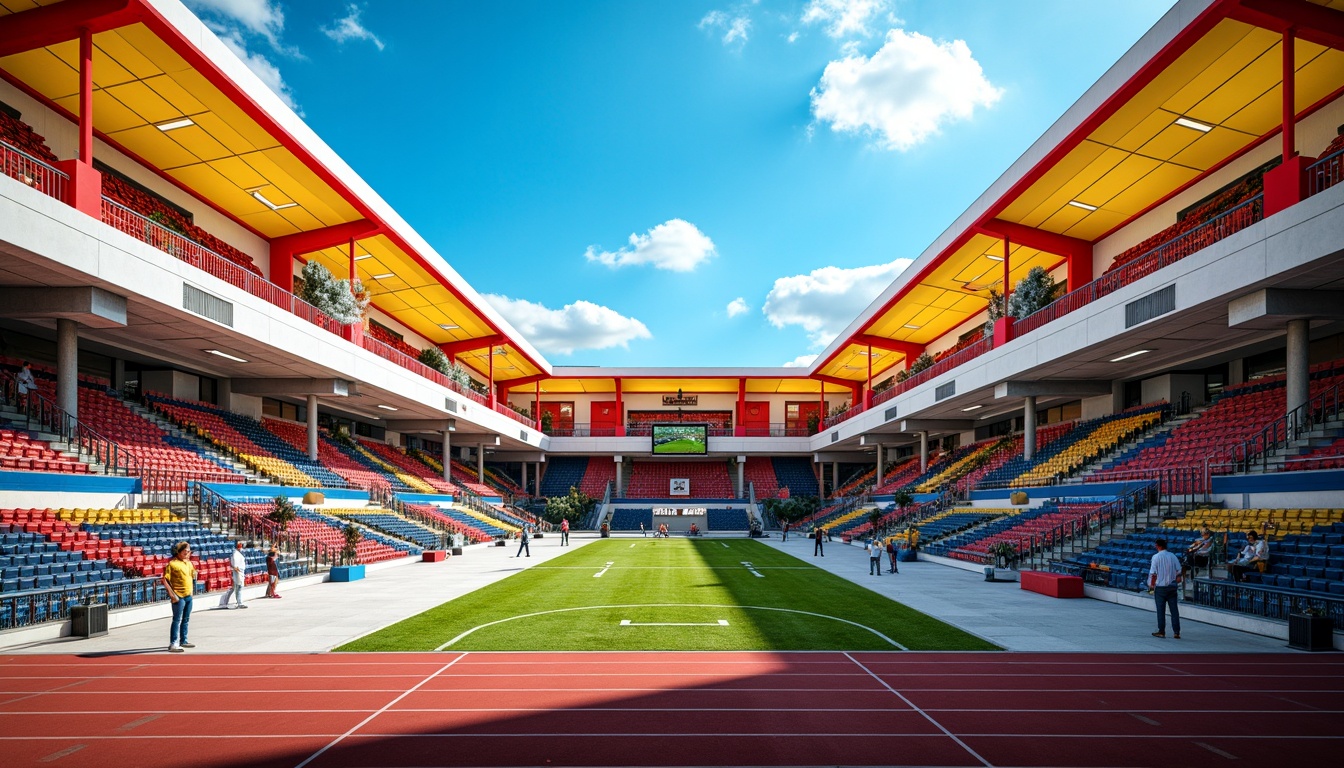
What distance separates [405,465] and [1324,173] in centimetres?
4420

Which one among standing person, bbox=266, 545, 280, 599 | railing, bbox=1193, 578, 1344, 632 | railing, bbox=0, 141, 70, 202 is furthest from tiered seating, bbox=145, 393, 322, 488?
railing, bbox=1193, 578, 1344, 632

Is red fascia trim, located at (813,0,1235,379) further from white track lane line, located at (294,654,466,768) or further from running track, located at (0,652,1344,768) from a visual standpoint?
white track lane line, located at (294,654,466,768)

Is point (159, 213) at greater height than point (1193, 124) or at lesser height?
lesser

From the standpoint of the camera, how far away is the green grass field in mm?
12648

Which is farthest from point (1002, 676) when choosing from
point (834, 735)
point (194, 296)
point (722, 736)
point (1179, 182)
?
point (1179, 182)

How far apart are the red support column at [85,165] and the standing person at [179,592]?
10.1 m

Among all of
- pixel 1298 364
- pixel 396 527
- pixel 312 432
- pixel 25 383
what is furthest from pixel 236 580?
pixel 1298 364

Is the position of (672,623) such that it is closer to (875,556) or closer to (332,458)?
(875,556)

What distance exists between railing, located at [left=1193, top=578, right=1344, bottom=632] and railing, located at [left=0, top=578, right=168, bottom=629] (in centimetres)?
2122

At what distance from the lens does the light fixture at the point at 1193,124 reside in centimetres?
2253

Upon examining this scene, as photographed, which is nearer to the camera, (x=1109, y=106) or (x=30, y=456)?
(x=30, y=456)

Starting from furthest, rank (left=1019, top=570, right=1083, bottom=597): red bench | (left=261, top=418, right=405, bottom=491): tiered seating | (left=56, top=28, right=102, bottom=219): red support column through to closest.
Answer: (left=261, top=418, right=405, bottom=491): tiered seating < (left=1019, top=570, right=1083, bottom=597): red bench < (left=56, top=28, right=102, bottom=219): red support column

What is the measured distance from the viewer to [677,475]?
6719cm

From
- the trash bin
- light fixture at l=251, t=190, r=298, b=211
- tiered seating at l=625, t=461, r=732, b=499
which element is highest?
light fixture at l=251, t=190, r=298, b=211
